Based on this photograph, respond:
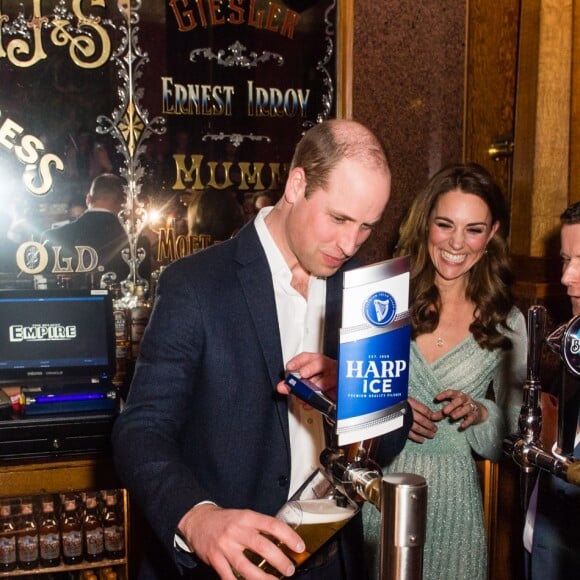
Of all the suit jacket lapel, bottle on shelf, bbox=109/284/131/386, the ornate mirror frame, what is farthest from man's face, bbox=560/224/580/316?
bottle on shelf, bbox=109/284/131/386

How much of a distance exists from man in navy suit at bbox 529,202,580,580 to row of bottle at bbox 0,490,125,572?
1.73 m

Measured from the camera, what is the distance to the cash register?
2.82 metres

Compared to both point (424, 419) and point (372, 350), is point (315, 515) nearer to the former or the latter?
point (372, 350)

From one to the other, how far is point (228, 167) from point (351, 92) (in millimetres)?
657

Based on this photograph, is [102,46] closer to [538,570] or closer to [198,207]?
[198,207]

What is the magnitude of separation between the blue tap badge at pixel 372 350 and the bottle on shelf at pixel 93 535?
2.49 m

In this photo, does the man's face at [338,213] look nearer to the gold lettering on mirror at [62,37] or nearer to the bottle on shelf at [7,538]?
the gold lettering on mirror at [62,37]

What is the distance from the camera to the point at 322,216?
5.32 ft

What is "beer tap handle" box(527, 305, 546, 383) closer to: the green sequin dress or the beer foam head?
the beer foam head

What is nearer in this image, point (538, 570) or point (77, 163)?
point (538, 570)

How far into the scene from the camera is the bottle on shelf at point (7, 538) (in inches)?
118

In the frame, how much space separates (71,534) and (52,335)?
0.77 m

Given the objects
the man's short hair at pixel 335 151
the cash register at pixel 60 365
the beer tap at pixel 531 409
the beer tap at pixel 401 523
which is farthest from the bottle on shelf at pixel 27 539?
the beer tap at pixel 401 523

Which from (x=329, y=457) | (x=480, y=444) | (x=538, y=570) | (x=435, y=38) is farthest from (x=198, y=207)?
(x=329, y=457)
